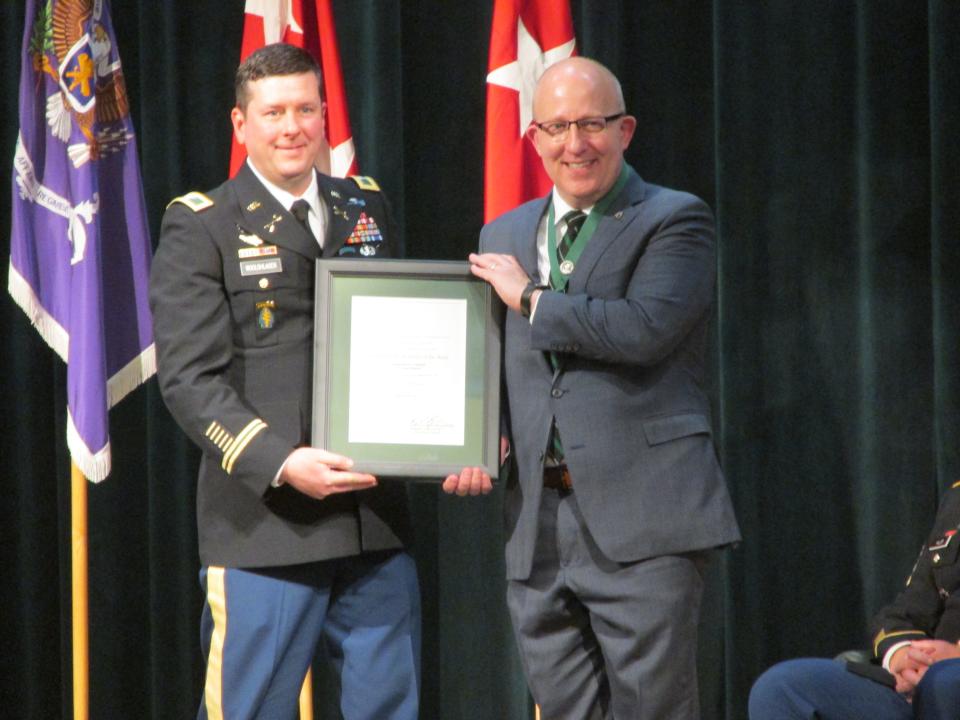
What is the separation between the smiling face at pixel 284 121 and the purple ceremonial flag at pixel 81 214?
1.15 m

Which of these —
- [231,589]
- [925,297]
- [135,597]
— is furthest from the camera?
[135,597]

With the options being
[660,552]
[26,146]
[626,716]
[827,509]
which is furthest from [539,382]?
[26,146]

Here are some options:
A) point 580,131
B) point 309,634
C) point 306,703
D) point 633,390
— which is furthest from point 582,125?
point 306,703

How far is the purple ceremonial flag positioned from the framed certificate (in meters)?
1.25

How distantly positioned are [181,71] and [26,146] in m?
0.66

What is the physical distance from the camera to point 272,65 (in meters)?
2.57

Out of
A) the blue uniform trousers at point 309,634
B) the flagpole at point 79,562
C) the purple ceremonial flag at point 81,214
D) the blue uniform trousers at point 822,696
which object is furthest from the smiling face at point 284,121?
the blue uniform trousers at point 822,696

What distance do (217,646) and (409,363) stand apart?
0.69m

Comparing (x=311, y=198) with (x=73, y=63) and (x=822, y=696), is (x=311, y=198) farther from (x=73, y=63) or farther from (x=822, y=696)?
Result: (x=822, y=696)

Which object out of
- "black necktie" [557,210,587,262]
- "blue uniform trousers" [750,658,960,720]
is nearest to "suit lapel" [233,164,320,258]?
"black necktie" [557,210,587,262]

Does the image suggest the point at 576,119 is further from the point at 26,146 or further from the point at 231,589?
the point at 26,146

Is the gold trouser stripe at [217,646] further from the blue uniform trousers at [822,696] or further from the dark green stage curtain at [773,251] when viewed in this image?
the dark green stage curtain at [773,251]

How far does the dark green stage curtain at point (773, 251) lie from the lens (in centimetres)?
348

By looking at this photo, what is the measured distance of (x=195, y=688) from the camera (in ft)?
13.4
